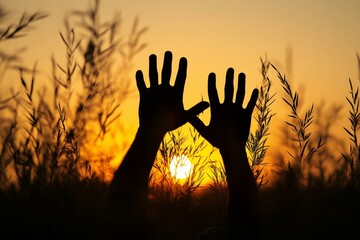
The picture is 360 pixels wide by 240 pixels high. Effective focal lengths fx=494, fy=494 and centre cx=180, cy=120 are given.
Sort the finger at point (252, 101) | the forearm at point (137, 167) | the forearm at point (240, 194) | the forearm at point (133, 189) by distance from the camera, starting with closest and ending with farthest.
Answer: the forearm at point (133, 189), the forearm at point (240, 194), the forearm at point (137, 167), the finger at point (252, 101)

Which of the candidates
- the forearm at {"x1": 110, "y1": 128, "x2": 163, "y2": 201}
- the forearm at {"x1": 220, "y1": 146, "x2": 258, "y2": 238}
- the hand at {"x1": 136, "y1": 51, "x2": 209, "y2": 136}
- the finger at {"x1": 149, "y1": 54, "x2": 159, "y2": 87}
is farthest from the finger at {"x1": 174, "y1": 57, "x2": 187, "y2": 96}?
the forearm at {"x1": 220, "y1": 146, "x2": 258, "y2": 238}

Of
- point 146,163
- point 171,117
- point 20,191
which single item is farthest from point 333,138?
point 20,191

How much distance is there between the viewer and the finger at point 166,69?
3.49 metres

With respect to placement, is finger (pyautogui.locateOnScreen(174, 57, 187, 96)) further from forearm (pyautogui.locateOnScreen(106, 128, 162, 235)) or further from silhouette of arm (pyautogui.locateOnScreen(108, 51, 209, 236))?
forearm (pyautogui.locateOnScreen(106, 128, 162, 235))

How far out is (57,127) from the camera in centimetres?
318

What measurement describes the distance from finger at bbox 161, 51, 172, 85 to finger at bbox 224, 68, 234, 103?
0.43 m

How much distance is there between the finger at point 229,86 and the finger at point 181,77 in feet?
1.03

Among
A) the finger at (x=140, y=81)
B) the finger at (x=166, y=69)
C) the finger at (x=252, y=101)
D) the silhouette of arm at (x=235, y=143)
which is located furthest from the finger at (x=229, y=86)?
the finger at (x=140, y=81)

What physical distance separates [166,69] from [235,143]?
29.3 inches

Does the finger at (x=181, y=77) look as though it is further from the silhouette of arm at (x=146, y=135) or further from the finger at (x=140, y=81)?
the finger at (x=140, y=81)

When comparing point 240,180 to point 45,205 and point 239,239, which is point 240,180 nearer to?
point 239,239

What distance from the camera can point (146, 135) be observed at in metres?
3.28

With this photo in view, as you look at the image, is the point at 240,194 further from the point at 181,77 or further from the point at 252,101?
the point at 181,77

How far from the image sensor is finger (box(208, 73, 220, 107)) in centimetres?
349
